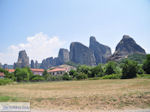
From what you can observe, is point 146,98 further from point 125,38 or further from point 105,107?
point 125,38

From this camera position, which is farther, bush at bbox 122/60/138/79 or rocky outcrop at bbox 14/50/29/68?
rocky outcrop at bbox 14/50/29/68

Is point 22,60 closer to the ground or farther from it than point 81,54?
closer to the ground

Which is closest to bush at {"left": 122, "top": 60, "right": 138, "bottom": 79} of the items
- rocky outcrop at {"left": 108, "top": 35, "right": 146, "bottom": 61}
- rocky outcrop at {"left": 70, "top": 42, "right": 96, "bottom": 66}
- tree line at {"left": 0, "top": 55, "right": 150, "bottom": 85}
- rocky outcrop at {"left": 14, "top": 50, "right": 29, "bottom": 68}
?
tree line at {"left": 0, "top": 55, "right": 150, "bottom": 85}

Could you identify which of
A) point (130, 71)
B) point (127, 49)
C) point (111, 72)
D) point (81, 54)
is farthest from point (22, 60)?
point (130, 71)

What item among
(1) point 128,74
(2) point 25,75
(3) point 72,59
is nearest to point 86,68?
(1) point 128,74

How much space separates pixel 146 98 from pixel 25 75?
62.7 metres

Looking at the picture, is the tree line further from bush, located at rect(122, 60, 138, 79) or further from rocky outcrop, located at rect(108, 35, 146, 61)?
rocky outcrop, located at rect(108, 35, 146, 61)

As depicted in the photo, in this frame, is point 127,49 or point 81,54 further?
point 81,54

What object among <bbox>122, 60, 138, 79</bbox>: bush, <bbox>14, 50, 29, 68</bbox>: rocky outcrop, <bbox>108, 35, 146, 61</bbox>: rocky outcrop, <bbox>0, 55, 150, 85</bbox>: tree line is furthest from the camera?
<bbox>14, 50, 29, 68</bbox>: rocky outcrop

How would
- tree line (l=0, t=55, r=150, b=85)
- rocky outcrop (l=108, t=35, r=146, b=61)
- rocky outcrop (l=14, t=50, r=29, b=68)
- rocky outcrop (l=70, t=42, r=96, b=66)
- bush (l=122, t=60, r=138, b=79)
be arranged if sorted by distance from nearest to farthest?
bush (l=122, t=60, r=138, b=79) < tree line (l=0, t=55, r=150, b=85) < rocky outcrop (l=108, t=35, r=146, b=61) < rocky outcrop (l=14, t=50, r=29, b=68) < rocky outcrop (l=70, t=42, r=96, b=66)

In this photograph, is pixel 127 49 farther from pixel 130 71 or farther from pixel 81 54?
pixel 130 71

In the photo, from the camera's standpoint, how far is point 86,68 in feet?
236

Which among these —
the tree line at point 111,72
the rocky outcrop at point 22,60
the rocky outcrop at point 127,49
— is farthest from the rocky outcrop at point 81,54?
the tree line at point 111,72

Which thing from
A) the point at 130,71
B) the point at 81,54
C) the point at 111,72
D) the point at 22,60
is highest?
the point at 81,54
